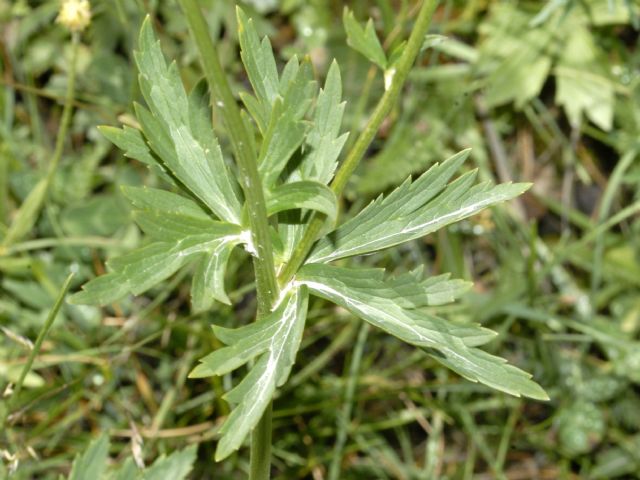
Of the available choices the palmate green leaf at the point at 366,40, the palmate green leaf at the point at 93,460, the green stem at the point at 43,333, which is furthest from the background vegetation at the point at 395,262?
the palmate green leaf at the point at 366,40

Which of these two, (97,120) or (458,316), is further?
(97,120)

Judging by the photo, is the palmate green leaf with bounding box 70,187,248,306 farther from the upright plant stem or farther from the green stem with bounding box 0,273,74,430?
the green stem with bounding box 0,273,74,430

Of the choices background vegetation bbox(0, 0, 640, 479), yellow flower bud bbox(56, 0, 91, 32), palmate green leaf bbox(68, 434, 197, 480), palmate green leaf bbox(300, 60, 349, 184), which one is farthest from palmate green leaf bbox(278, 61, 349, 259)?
yellow flower bud bbox(56, 0, 91, 32)

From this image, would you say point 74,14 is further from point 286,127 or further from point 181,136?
point 286,127

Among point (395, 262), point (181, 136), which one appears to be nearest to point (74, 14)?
point (181, 136)

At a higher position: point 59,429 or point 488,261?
point 59,429

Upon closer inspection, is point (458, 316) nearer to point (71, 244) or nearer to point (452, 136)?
point (452, 136)

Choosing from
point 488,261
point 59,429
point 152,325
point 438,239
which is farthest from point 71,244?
point 488,261
